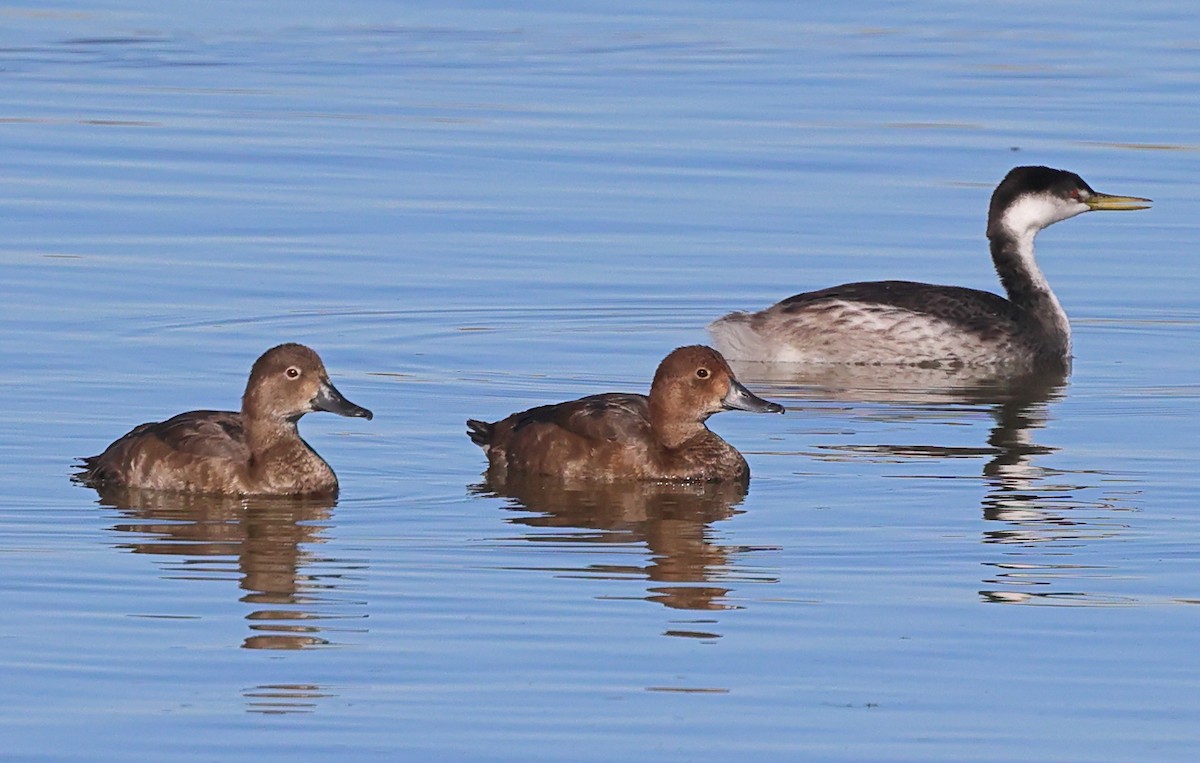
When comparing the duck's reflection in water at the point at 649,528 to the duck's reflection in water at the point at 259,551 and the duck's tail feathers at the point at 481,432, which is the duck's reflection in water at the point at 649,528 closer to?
the duck's tail feathers at the point at 481,432

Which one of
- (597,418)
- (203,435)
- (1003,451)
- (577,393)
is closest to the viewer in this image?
(203,435)

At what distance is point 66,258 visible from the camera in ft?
56.5

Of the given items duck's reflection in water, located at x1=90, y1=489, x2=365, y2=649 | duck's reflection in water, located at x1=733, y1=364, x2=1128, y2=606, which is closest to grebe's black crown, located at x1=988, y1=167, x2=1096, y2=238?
duck's reflection in water, located at x1=733, y1=364, x2=1128, y2=606

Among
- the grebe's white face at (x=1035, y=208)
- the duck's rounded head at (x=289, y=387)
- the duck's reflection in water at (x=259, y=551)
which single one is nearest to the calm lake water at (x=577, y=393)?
the duck's reflection in water at (x=259, y=551)

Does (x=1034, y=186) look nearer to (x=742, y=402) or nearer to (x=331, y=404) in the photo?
(x=742, y=402)

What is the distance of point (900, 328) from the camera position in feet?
53.0

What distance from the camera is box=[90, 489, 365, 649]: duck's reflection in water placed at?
8.93 m

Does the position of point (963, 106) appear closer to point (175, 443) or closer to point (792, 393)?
point (792, 393)

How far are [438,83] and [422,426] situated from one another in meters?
13.2

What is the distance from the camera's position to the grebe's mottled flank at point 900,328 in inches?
625

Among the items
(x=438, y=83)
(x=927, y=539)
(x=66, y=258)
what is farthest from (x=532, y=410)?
(x=438, y=83)

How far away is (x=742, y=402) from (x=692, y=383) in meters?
0.31

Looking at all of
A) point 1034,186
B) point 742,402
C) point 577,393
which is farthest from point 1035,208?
point 742,402

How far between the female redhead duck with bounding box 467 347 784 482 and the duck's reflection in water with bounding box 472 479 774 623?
0.07 metres
